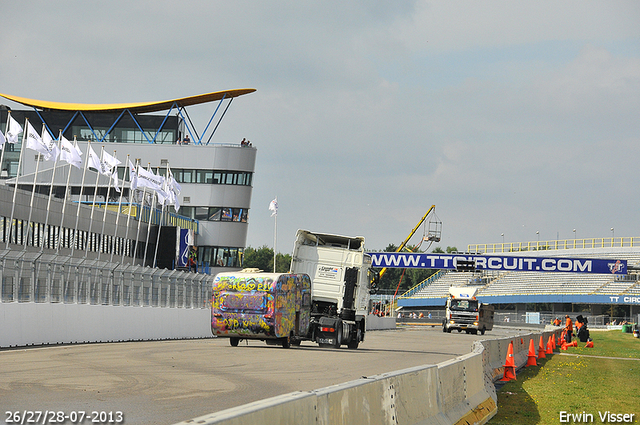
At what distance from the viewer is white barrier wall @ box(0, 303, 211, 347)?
21609mm

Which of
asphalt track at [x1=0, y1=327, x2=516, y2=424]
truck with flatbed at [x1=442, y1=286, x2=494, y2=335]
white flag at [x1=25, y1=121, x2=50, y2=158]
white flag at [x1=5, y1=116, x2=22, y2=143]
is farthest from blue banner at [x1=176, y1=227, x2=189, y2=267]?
asphalt track at [x1=0, y1=327, x2=516, y2=424]

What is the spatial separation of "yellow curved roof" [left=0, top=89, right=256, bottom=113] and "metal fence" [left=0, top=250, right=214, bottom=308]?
5120cm

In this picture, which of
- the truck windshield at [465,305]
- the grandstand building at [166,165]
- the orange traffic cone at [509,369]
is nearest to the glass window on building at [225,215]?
the grandstand building at [166,165]

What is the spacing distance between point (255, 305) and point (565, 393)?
11765 mm

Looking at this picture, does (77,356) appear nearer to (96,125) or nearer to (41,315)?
(41,315)

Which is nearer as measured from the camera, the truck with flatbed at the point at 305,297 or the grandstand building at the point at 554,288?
the truck with flatbed at the point at 305,297

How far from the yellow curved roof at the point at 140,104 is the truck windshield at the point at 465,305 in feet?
124

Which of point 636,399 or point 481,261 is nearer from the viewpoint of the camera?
point 636,399

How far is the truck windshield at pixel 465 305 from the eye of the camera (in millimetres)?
56469

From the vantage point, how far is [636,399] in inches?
Result: 573

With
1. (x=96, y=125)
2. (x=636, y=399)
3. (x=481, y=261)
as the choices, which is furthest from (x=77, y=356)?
(x=96, y=125)

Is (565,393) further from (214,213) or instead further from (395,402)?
(214,213)

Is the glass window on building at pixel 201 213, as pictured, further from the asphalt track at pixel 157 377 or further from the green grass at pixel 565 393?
the green grass at pixel 565 393

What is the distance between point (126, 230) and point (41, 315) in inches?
1863
